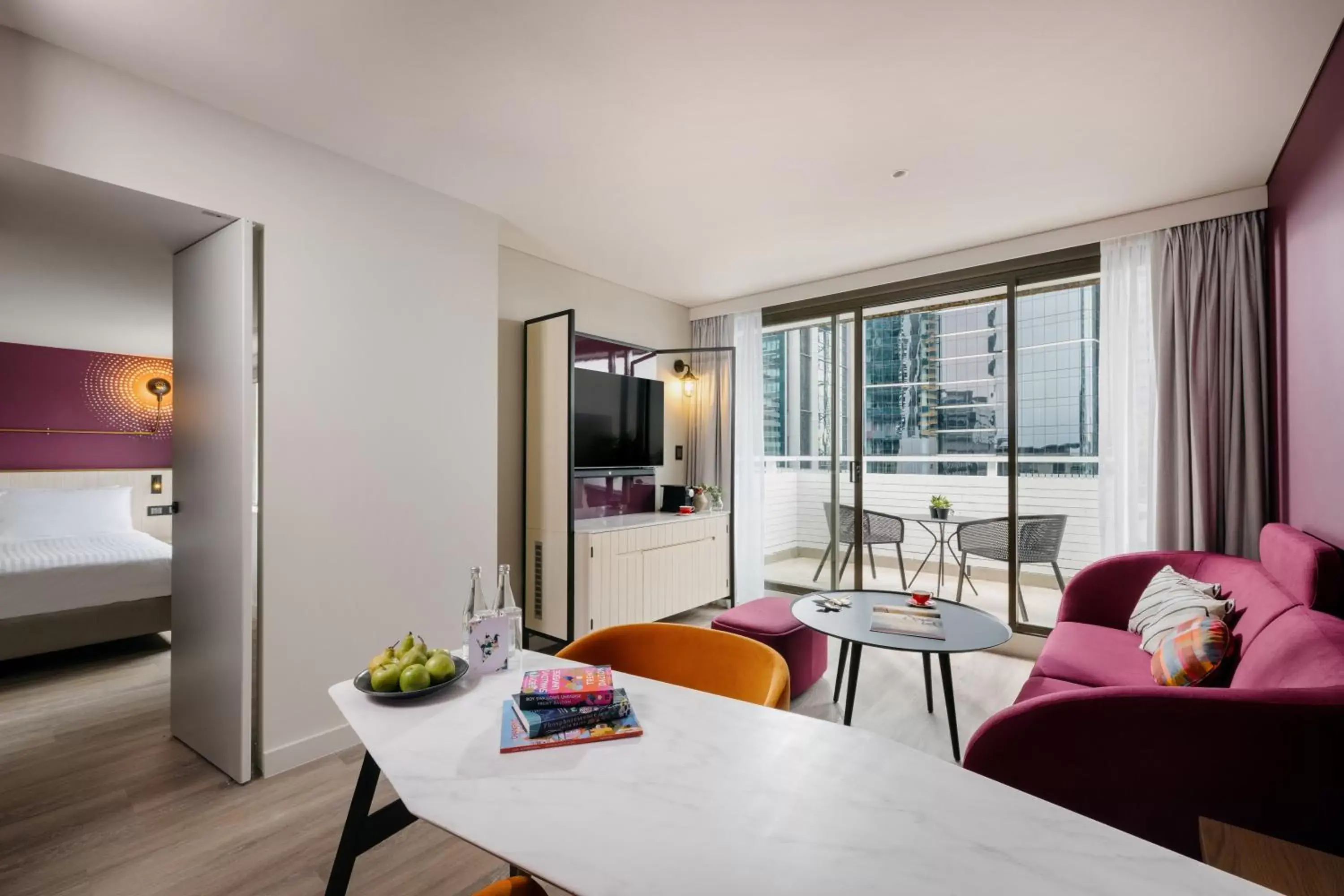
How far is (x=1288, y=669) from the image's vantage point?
148 cm

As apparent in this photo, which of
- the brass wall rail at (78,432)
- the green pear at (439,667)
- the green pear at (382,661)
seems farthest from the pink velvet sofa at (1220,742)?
the brass wall rail at (78,432)

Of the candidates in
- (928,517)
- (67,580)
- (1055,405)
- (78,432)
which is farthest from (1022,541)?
(78,432)

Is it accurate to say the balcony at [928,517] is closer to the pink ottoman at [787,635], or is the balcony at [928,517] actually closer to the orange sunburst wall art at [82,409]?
the pink ottoman at [787,635]

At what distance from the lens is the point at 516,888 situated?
992 millimetres

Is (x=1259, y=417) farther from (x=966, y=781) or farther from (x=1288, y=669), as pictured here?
(x=966, y=781)

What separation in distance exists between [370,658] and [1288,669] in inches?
123

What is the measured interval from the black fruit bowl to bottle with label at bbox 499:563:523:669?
0.13 metres

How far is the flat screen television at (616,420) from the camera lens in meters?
4.04

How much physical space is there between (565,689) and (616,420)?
10.5ft

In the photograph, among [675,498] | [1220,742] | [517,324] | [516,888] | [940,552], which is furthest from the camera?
[940,552]

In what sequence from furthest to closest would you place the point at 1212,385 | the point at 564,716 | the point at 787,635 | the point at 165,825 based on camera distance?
1. the point at 1212,385
2. the point at 787,635
3. the point at 165,825
4. the point at 564,716

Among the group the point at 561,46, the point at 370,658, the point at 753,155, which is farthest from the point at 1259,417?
the point at 370,658

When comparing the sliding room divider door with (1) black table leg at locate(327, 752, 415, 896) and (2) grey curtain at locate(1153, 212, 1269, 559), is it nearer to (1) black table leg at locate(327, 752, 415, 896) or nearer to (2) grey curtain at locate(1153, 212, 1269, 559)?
(1) black table leg at locate(327, 752, 415, 896)

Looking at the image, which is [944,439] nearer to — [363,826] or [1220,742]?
[1220,742]
